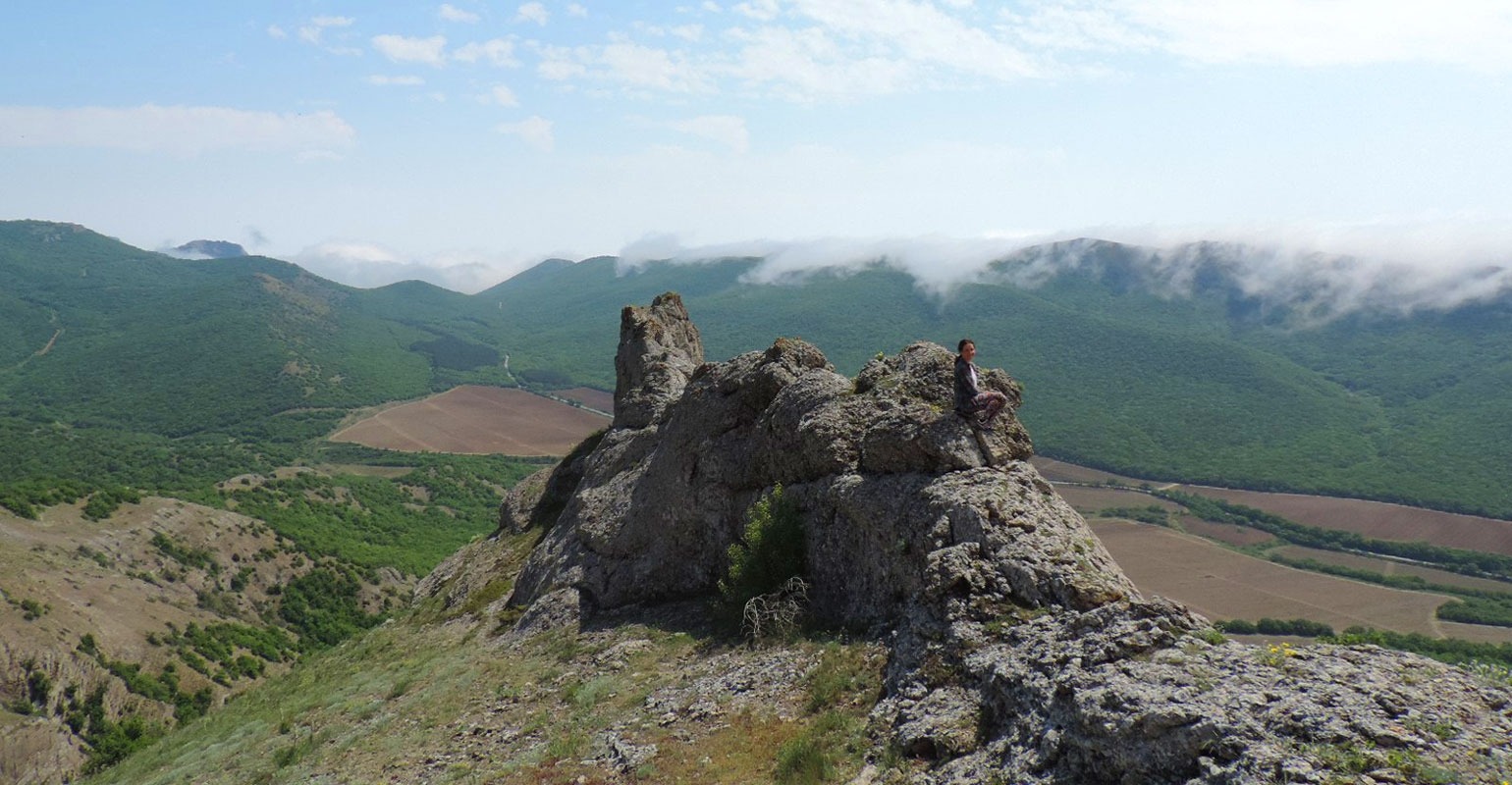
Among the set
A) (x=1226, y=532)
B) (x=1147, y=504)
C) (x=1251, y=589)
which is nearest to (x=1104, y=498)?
(x=1147, y=504)

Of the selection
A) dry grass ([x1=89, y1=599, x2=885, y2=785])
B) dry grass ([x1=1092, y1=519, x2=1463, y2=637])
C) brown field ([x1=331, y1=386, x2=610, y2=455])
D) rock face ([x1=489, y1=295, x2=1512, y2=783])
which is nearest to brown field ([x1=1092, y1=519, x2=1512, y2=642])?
dry grass ([x1=1092, y1=519, x2=1463, y2=637])

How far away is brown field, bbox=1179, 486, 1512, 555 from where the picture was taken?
118562mm

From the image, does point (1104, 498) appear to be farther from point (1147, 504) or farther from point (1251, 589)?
point (1251, 589)

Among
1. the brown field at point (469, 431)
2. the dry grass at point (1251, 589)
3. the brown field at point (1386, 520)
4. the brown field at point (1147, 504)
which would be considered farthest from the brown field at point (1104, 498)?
the brown field at point (469, 431)

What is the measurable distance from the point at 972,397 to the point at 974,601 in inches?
205

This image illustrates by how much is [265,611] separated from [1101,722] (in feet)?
233

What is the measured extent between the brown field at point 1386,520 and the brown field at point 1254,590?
86.4 feet

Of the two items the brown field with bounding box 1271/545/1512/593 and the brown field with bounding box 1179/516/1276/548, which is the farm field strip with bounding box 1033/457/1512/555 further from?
the brown field with bounding box 1271/545/1512/593

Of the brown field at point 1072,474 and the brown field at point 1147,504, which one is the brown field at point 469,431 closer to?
the brown field at point 1072,474

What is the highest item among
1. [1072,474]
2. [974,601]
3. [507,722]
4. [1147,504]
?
[974,601]

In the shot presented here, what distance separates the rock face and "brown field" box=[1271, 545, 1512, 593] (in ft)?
407

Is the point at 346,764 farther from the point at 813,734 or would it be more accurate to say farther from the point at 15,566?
the point at 15,566

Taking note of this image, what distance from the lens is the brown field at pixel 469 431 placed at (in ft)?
541

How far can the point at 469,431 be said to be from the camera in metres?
179
